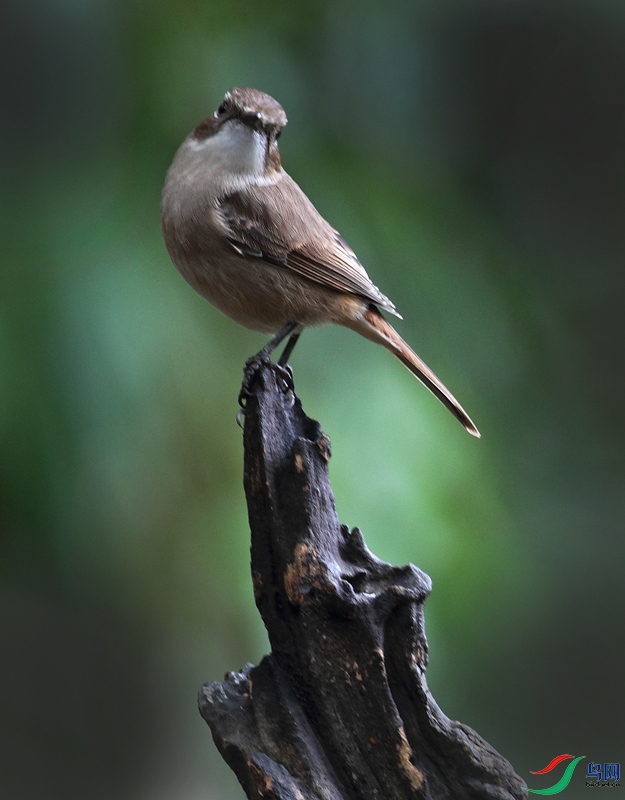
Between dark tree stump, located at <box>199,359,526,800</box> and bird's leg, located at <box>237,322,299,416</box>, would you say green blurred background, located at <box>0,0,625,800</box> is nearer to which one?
bird's leg, located at <box>237,322,299,416</box>

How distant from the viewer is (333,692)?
4.40 feet

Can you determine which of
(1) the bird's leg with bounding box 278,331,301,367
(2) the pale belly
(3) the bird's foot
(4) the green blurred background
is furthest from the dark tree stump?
(4) the green blurred background

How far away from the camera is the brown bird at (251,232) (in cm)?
176

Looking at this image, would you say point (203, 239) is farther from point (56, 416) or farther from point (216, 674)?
point (216, 674)

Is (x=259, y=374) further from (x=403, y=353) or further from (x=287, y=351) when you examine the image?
(x=403, y=353)

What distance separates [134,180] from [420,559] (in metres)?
1.11

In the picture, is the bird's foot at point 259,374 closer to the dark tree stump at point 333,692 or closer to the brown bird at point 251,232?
the brown bird at point 251,232

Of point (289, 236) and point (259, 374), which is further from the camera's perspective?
point (289, 236)

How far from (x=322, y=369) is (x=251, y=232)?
51cm

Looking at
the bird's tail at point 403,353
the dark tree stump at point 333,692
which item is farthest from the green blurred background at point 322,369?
the dark tree stump at point 333,692

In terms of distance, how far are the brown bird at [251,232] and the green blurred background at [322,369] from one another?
1.13 feet

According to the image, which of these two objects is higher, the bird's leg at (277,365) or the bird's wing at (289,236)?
the bird's wing at (289,236)

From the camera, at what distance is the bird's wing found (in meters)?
1.77

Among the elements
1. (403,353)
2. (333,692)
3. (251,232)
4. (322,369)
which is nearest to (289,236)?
(251,232)
